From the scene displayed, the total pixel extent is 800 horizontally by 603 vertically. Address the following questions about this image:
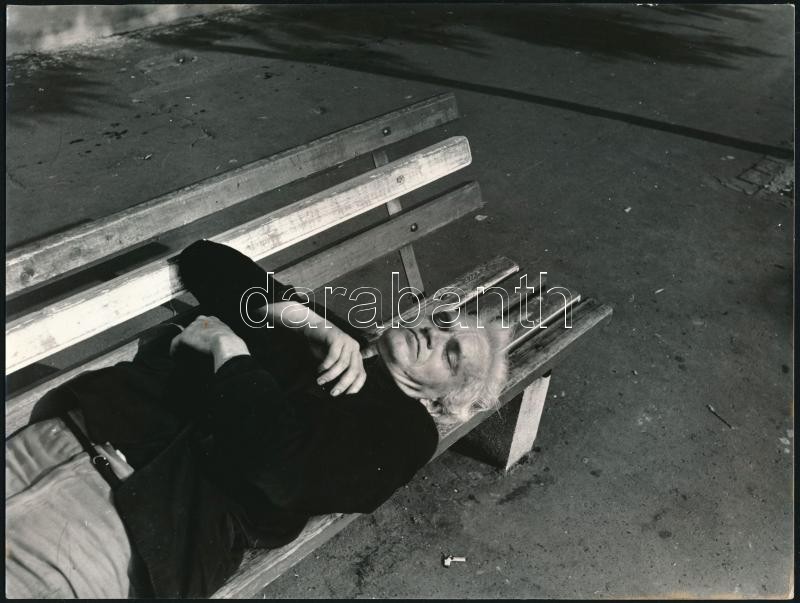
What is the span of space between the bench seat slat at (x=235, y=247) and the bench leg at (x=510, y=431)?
3.75ft

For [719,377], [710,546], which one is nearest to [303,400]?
[710,546]

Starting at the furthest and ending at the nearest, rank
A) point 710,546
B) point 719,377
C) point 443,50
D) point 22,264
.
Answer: point 443,50
point 719,377
point 710,546
point 22,264

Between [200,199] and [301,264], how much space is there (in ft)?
1.76

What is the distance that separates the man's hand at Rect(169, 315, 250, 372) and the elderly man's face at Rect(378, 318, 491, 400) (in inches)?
20.0

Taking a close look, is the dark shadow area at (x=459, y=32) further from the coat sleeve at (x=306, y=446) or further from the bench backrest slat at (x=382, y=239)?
the coat sleeve at (x=306, y=446)

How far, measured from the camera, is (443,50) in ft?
28.0

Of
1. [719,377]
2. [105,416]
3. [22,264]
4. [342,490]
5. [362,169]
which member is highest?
[22,264]

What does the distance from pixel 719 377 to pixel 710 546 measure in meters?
1.22

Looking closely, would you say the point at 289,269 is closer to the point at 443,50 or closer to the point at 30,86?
the point at 30,86

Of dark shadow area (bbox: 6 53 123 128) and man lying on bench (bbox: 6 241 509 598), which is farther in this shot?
dark shadow area (bbox: 6 53 123 128)

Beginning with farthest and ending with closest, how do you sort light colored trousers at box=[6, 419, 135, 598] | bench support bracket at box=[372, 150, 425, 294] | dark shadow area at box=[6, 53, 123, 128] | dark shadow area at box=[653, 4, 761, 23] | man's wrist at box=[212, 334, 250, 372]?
dark shadow area at box=[653, 4, 761, 23] → dark shadow area at box=[6, 53, 123, 128] → bench support bracket at box=[372, 150, 425, 294] → man's wrist at box=[212, 334, 250, 372] → light colored trousers at box=[6, 419, 135, 598]

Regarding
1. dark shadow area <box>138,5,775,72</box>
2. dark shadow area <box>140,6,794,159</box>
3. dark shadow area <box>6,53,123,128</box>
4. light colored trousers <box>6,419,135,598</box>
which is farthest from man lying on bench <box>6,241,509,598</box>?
dark shadow area <box>138,5,775,72</box>

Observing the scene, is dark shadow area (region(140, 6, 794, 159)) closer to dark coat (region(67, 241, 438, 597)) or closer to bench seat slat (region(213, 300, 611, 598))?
bench seat slat (region(213, 300, 611, 598))

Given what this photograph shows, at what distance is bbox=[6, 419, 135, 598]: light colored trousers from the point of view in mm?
1999
